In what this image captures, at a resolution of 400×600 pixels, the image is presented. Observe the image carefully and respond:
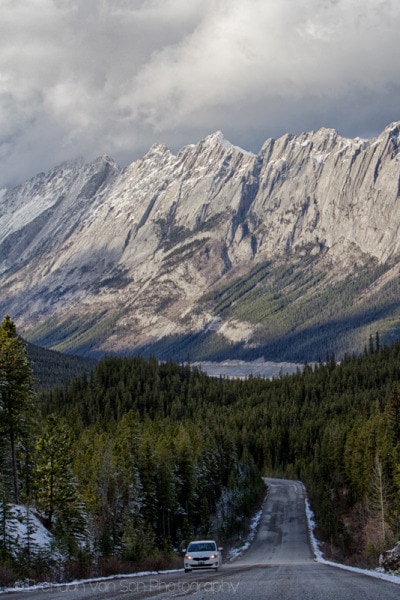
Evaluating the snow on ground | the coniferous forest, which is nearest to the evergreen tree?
the coniferous forest

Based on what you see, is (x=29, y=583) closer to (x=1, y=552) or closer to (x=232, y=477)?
(x=1, y=552)

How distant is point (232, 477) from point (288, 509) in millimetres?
10996

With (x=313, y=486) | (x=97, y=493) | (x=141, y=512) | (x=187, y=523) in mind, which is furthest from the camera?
(x=313, y=486)

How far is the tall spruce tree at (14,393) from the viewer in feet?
168

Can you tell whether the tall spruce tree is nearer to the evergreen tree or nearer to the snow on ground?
the evergreen tree

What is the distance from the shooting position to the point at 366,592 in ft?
69.3

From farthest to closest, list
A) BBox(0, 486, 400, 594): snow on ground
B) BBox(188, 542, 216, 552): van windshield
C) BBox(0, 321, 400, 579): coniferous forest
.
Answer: BBox(0, 321, 400, 579): coniferous forest
BBox(188, 542, 216, 552): van windshield
BBox(0, 486, 400, 594): snow on ground

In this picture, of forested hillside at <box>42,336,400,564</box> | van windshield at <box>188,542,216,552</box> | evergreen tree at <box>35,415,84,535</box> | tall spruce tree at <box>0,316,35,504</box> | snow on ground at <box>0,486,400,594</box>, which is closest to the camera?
snow on ground at <box>0,486,400,594</box>

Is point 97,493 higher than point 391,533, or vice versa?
point 97,493

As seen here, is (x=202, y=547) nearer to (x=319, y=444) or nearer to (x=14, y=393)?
(x=14, y=393)

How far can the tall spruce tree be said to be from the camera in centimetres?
5134

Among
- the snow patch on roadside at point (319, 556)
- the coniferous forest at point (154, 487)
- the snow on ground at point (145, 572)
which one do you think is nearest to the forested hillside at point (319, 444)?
the coniferous forest at point (154, 487)

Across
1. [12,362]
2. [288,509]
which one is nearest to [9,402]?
[12,362]

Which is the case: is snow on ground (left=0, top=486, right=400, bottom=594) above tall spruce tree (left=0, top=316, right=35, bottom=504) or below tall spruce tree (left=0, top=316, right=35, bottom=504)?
below
